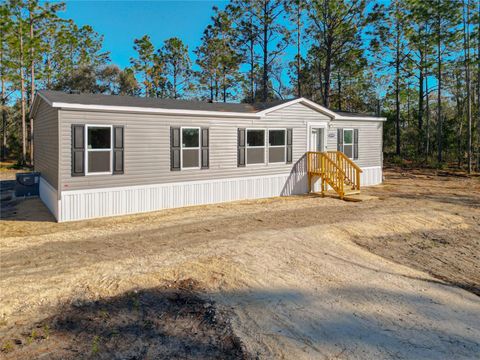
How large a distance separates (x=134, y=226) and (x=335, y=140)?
9.60 m

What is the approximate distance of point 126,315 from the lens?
418cm

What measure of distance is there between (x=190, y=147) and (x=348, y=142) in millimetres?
7689

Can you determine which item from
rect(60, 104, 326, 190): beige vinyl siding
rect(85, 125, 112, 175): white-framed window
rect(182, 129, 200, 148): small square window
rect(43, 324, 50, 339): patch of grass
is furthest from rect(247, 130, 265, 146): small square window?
rect(43, 324, 50, 339): patch of grass

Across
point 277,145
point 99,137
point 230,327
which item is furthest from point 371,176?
point 230,327

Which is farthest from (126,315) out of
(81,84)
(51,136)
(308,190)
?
(81,84)

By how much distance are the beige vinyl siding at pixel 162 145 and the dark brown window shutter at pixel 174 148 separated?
125 millimetres

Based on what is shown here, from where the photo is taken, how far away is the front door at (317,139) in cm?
1446

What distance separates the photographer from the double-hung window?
1280 cm

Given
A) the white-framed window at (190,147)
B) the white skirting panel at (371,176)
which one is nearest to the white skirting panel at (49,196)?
the white-framed window at (190,147)

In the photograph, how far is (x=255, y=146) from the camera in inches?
509

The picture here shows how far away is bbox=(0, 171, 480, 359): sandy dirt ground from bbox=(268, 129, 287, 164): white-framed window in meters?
4.11

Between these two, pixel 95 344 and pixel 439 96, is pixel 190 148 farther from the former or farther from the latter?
pixel 439 96

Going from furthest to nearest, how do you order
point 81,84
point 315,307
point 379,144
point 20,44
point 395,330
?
point 81,84, point 20,44, point 379,144, point 315,307, point 395,330

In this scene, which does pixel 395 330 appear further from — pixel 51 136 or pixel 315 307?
pixel 51 136
